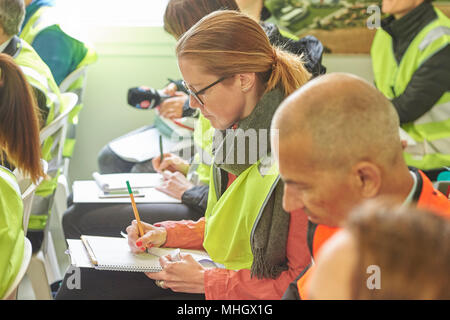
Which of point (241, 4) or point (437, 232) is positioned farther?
point (241, 4)

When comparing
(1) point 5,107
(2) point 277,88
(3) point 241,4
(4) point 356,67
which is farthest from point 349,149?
(4) point 356,67

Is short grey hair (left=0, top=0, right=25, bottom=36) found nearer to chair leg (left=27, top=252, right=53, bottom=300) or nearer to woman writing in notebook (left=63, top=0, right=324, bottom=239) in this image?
woman writing in notebook (left=63, top=0, right=324, bottom=239)

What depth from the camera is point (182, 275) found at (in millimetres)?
1289

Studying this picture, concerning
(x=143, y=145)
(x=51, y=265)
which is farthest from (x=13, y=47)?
(x=51, y=265)

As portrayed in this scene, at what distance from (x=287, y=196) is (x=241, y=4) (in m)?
1.50

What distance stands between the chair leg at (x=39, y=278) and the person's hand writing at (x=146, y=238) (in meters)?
0.49

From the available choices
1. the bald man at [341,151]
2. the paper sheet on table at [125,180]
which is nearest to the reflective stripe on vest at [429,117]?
the paper sheet on table at [125,180]

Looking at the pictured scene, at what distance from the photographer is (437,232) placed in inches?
19.5

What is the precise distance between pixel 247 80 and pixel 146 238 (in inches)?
18.0

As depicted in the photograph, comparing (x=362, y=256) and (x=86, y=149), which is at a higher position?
(x=362, y=256)

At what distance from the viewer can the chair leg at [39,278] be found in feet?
5.89

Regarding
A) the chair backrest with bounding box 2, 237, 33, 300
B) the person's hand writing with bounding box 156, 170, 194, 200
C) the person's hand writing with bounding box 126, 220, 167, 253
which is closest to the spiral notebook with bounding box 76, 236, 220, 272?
the person's hand writing with bounding box 126, 220, 167, 253

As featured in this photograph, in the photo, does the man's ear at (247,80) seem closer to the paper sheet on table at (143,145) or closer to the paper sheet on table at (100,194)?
the paper sheet on table at (100,194)
